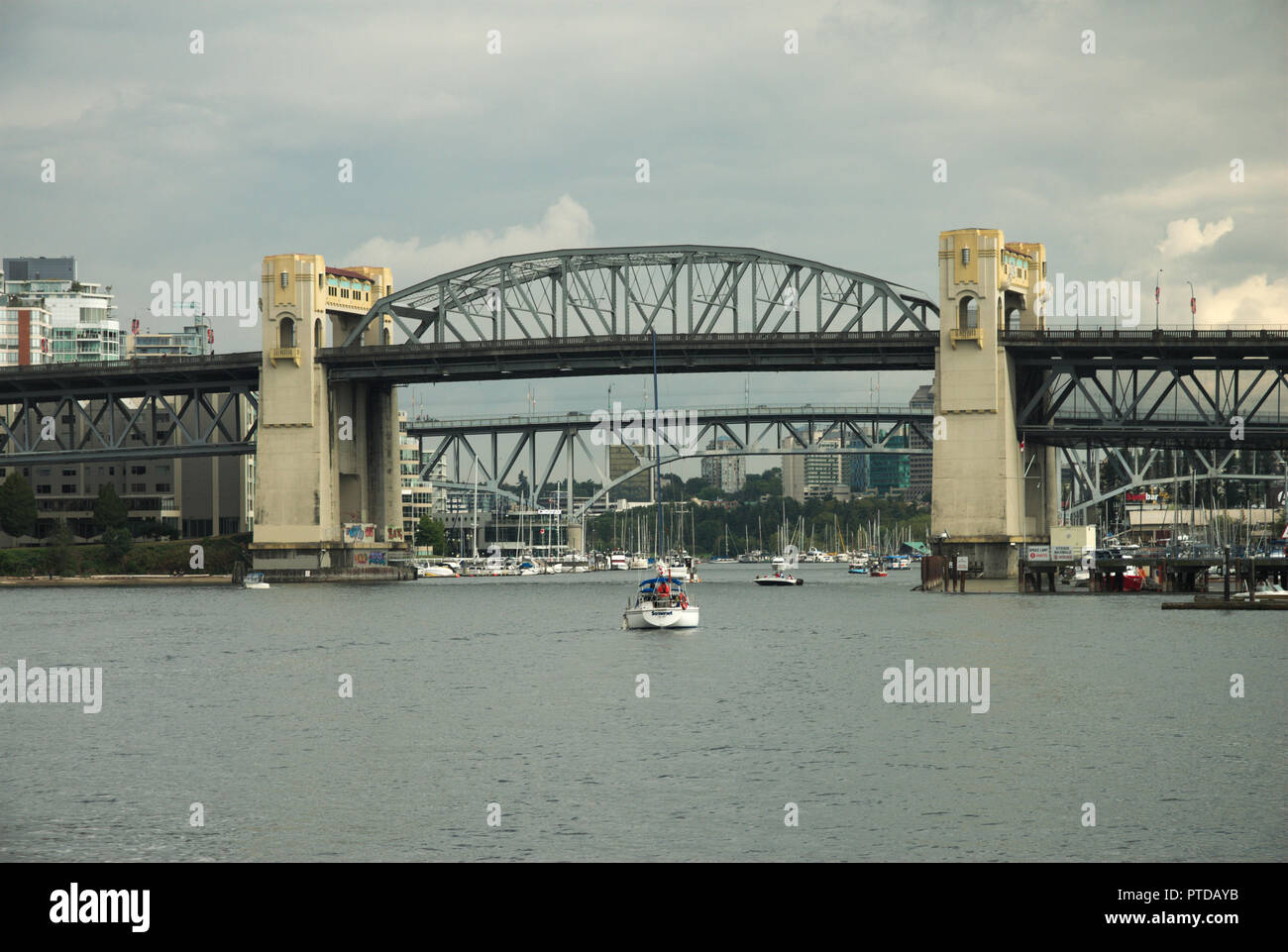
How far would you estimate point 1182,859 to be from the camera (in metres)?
32.9

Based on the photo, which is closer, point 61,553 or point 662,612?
point 662,612

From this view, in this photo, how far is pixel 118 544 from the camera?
182 metres

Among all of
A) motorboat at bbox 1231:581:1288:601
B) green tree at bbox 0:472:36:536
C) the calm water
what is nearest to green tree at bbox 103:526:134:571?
green tree at bbox 0:472:36:536

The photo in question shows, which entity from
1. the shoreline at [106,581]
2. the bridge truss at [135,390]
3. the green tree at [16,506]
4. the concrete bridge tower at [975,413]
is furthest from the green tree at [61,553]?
the concrete bridge tower at [975,413]

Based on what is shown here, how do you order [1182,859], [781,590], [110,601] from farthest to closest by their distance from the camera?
[781,590] < [110,601] < [1182,859]

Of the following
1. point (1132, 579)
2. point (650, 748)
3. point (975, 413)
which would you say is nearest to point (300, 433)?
point (975, 413)

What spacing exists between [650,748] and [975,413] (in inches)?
3248

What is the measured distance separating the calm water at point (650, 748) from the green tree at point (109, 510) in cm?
9898

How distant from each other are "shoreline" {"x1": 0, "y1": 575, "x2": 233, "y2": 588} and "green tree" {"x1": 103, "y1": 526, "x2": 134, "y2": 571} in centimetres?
395

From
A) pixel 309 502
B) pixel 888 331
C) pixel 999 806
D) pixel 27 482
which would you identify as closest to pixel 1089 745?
pixel 999 806

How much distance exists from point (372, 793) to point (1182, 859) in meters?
19.0

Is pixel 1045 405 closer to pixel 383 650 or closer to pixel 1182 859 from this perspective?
pixel 383 650

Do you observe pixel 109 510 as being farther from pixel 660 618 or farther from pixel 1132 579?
pixel 1132 579

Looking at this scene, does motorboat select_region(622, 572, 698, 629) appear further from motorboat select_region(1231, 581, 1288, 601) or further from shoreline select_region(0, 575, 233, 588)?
shoreline select_region(0, 575, 233, 588)
